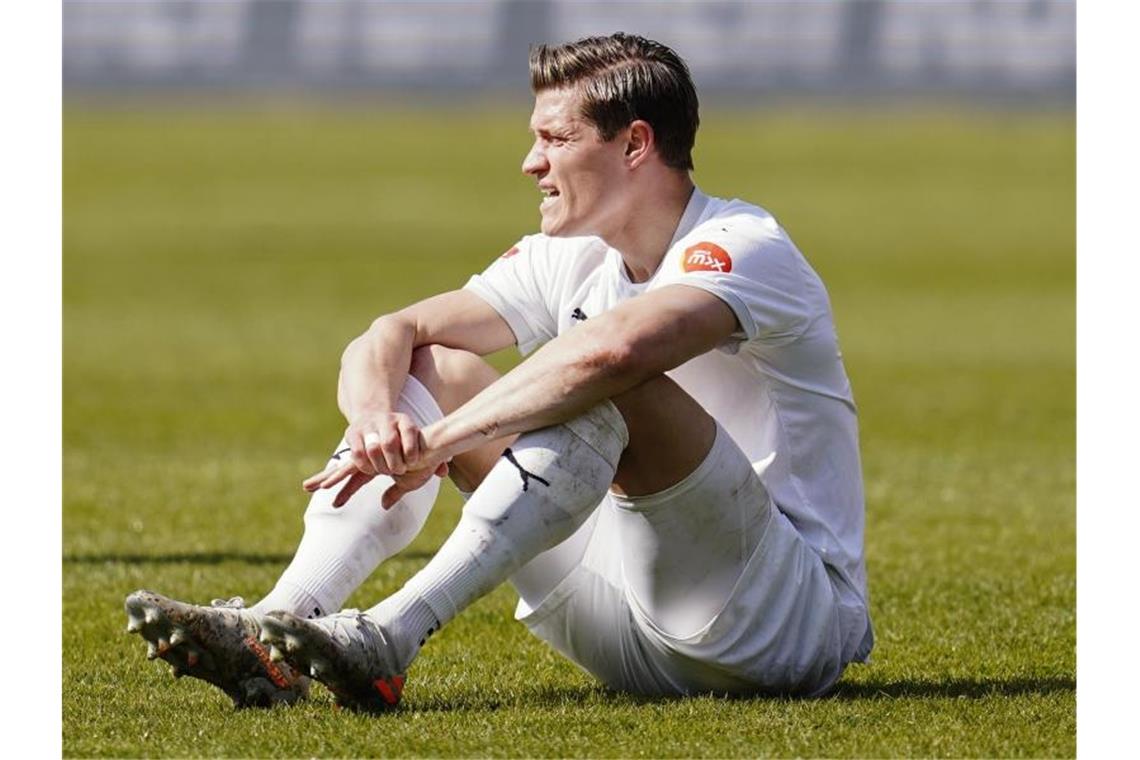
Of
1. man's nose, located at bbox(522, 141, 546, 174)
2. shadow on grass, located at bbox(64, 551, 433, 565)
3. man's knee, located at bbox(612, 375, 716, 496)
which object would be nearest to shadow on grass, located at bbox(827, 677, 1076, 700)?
man's knee, located at bbox(612, 375, 716, 496)

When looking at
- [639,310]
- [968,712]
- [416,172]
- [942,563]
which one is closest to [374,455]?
[639,310]

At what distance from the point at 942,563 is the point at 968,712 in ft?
9.53

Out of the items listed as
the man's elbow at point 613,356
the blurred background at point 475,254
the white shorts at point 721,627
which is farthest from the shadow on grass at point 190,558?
the man's elbow at point 613,356

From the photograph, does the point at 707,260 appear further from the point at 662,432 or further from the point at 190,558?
the point at 190,558

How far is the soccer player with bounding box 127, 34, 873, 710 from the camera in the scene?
14.6ft

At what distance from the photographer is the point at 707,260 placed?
460cm

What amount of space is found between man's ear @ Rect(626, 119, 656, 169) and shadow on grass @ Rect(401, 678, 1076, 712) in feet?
4.17

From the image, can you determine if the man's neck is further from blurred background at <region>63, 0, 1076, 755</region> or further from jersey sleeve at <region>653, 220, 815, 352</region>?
blurred background at <region>63, 0, 1076, 755</region>

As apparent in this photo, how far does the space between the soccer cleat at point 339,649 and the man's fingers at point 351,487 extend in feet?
1.37

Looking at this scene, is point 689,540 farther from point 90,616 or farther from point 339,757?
point 90,616

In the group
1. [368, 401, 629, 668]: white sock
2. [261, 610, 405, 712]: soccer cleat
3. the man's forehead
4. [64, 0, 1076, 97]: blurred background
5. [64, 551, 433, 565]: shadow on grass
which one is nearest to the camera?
[261, 610, 405, 712]: soccer cleat

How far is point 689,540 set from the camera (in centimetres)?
465

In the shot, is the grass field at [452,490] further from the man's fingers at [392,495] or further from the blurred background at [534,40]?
the blurred background at [534,40]

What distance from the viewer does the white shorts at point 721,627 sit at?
475 centimetres
